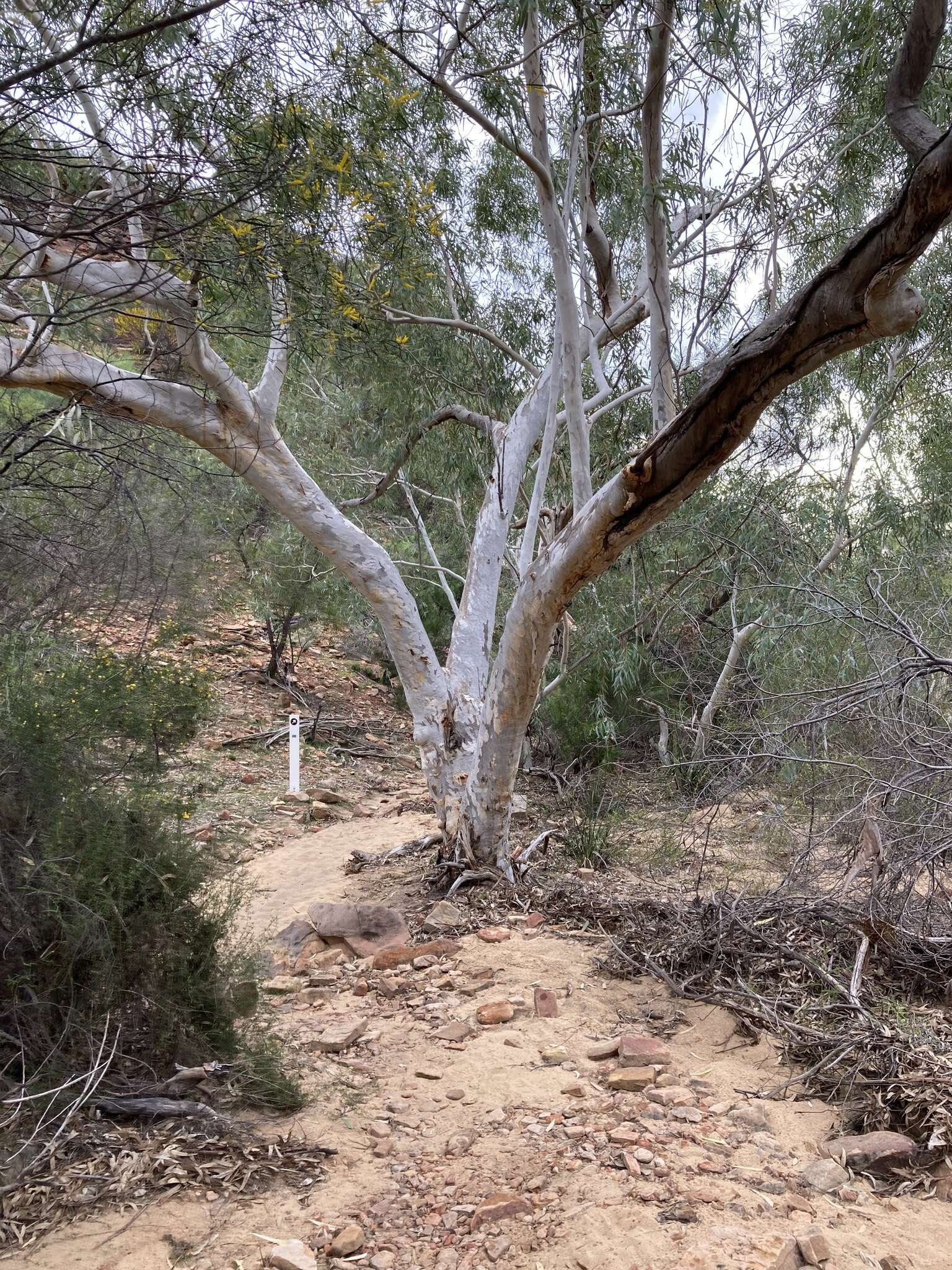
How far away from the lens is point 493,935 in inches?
233

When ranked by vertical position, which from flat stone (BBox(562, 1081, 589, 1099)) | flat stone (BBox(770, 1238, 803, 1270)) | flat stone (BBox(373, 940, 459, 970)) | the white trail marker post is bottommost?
flat stone (BBox(770, 1238, 803, 1270))

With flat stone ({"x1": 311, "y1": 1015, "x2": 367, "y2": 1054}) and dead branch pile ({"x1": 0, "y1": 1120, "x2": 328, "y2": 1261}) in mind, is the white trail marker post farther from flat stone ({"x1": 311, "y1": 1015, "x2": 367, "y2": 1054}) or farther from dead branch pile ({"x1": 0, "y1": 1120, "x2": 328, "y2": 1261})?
dead branch pile ({"x1": 0, "y1": 1120, "x2": 328, "y2": 1261})

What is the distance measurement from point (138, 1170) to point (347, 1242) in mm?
678

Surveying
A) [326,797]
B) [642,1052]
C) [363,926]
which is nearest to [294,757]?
[326,797]

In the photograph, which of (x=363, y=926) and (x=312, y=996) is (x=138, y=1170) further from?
(x=363, y=926)

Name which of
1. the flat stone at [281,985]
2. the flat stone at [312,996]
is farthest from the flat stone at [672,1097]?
the flat stone at [281,985]

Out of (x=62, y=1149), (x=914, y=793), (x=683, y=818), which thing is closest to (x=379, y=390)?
(x=683, y=818)

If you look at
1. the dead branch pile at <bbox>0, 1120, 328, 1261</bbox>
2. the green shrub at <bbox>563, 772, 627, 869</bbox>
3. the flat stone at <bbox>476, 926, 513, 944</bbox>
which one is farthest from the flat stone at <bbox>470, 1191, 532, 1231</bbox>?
the green shrub at <bbox>563, 772, 627, 869</bbox>

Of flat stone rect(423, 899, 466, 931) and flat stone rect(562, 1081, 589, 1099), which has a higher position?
flat stone rect(423, 899, 466, 931)

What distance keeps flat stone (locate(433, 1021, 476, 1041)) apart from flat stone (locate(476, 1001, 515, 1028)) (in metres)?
0.08

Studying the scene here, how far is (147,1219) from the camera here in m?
2.72

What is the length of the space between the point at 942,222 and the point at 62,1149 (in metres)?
4.06

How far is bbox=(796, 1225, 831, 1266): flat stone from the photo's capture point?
2.58 metres

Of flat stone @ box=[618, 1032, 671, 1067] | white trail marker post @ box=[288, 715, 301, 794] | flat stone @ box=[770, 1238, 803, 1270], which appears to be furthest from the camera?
white trail marker post @ box=[288, 715, 301, 794]
